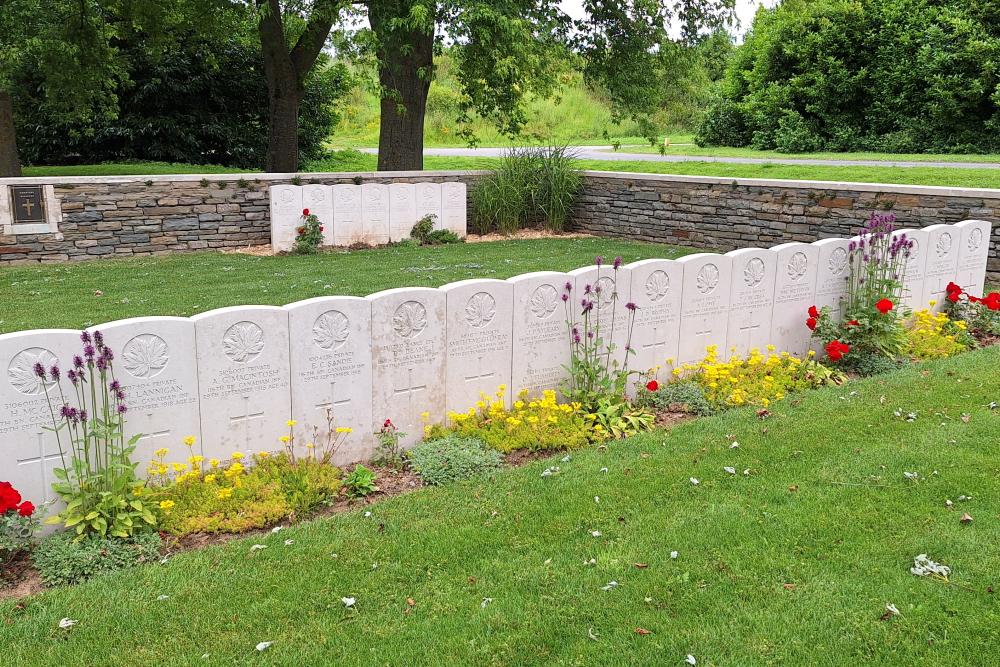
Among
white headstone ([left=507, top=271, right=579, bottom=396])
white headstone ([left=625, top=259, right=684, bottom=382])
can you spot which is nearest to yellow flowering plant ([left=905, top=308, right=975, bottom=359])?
white headstone ([left=625, top=259, right=684, bottom=382])

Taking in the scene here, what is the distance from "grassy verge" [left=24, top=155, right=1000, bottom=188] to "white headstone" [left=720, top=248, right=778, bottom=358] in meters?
6.48

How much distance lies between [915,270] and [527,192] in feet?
26.1

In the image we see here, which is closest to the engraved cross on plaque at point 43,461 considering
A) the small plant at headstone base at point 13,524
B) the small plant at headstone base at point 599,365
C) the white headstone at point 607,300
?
the small plant at headstone base at point 13,524

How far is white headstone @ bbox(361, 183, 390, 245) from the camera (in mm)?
13203

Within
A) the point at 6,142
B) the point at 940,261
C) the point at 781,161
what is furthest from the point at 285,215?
the point at 781,161

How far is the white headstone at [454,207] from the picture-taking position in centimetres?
1399

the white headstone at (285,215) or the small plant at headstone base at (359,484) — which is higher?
the white headstone at (285,215)

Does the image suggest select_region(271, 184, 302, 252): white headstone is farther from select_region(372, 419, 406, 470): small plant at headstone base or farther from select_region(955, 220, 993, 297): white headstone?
select_region(955, 220, 993, 297): white headstone

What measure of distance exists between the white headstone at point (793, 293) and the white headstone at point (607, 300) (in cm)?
159

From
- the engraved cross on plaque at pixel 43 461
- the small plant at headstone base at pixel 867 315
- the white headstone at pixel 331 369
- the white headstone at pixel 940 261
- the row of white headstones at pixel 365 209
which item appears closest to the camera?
the engraved cross on plaque at pixel 43 461

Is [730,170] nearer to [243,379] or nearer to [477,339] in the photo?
[477,339]

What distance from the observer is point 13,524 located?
146 inches

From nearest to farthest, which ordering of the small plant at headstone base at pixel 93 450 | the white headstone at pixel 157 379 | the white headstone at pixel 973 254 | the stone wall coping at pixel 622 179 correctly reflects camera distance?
the small plant at headstone base at pixel 93 450 → the white headstone at pixel 157 379 → the white headstone at pixel 973 254 → the stone wall coping at pixel 622 179

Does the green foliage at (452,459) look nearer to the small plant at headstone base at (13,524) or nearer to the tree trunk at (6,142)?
the small plant at headstone base at (13,524)
